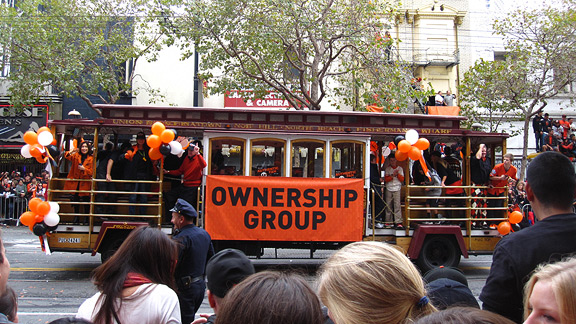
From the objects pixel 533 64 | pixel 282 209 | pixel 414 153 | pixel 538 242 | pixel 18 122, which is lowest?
pixel 282 209

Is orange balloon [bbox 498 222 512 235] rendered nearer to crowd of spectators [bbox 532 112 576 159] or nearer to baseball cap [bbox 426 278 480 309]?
baseball cap [bbox 426 278 480 309]

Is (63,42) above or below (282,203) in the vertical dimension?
above

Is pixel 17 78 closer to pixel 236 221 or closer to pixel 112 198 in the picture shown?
pixel 112 198

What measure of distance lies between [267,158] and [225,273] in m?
7.66

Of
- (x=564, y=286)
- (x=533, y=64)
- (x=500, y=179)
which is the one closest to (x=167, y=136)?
(x=500, y=179)

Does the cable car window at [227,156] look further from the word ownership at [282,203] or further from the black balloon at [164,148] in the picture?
the black balloon at [164,148]

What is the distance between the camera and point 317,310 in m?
1.77

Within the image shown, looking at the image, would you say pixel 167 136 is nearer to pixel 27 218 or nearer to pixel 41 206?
pixel 41 206

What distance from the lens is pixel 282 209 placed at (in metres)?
9.99

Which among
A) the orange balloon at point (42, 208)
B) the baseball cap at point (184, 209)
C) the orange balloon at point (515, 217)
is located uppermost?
the baseball cap at point (184, 209)

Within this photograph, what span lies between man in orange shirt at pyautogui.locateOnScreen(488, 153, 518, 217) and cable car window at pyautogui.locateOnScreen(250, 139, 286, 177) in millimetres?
4720

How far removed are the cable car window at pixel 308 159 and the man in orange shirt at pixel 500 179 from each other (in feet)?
12.6

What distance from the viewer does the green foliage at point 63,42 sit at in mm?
17406

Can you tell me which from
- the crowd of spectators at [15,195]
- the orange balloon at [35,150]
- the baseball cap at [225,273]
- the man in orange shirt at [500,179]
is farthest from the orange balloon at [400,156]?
the crowd of spectators at [15,195]
